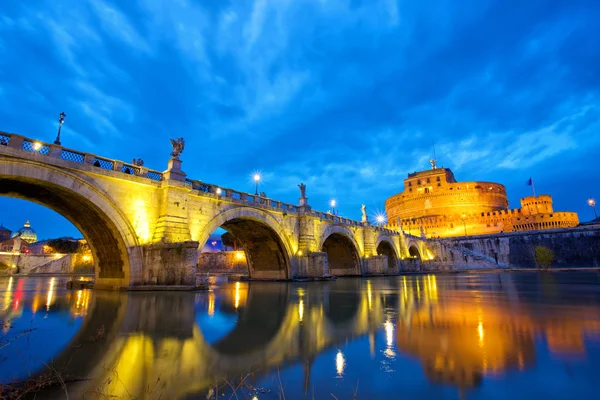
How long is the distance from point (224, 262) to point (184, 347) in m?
46.6

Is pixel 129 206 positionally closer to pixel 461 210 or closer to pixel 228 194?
pixel 228 194

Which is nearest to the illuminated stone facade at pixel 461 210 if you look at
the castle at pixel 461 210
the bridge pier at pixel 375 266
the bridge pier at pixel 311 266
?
the castle at pixel 461 210

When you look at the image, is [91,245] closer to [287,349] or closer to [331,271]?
[287,349]

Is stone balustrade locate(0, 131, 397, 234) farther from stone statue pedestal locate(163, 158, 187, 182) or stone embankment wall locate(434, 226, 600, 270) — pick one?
stone embankment wall locate(434, 226, 600, 270)

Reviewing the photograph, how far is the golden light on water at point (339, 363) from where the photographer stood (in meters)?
3.47

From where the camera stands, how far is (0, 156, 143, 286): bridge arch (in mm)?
12344

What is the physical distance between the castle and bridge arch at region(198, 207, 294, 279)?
167ft

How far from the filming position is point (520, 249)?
50.6 meters

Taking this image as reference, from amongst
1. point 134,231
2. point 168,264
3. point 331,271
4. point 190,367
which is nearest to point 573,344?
point 190,367

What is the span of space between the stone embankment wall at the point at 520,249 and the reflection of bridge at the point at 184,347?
46398mm

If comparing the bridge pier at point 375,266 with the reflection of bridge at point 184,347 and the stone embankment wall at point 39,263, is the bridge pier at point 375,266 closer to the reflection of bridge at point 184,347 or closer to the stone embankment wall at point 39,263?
the reflection of bridge at point 184,347

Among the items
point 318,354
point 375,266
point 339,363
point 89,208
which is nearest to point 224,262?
point 375,266

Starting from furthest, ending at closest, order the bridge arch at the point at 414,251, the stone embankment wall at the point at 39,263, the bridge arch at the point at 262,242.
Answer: the bridge arch at the point at 414,251 → the stone embankment wall at the point at 39,263 → the bridge arch at the point at 262,242

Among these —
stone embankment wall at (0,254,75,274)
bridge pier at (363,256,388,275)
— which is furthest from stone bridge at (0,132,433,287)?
stone embankment wall at (0,254,75,274)
